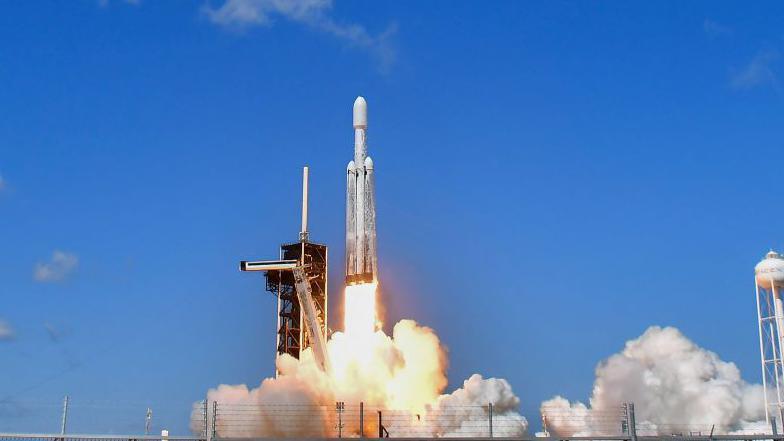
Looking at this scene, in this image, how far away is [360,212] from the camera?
233 ft

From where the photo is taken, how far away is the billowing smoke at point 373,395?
6153 centimetres

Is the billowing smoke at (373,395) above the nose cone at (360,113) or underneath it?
underneath

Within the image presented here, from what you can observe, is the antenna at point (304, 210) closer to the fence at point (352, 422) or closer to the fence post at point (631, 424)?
the fence at point (352, 422)

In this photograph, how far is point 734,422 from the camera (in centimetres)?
7431

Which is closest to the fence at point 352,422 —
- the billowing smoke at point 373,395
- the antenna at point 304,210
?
the billowing smoke at point 373,395

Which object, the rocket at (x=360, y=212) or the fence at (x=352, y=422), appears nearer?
the fence at (x=352, y=422)

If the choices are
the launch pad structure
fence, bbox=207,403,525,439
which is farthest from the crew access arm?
fence, bbox=207,403,525,439

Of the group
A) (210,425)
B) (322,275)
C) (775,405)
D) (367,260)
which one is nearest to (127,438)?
(210,425)

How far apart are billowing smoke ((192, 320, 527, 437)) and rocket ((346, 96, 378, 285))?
448cm

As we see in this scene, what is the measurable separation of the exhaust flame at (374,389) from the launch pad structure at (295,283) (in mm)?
5358

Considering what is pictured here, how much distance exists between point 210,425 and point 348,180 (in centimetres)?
4204

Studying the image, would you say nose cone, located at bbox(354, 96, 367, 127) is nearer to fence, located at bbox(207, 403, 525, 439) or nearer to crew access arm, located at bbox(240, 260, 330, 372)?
crew access arm, located at bbox(240, 260, 330, 372)

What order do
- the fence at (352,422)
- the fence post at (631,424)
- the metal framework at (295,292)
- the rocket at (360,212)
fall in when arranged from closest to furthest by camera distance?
the fence post at (631,424) < the fence at (352,422) < the rocket at (360,212) < the metal framework at (295,292)

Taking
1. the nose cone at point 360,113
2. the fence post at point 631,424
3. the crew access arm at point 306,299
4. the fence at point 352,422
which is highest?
the nose cone at point 360,113
